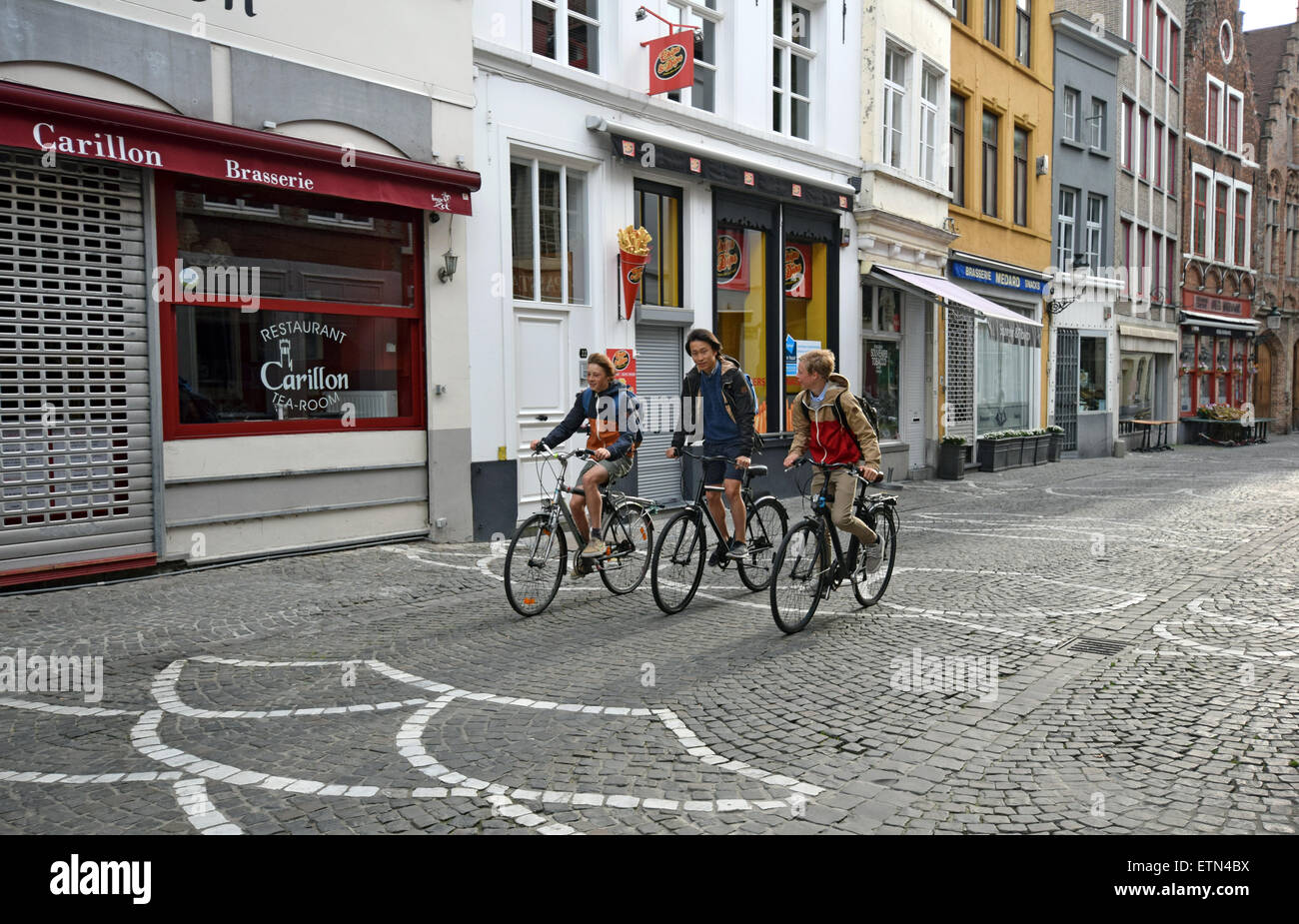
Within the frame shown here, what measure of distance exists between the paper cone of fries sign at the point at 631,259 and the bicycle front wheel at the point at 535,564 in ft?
19.7

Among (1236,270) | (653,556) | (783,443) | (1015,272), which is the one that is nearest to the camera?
(653,556)

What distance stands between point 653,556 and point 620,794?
11.1 feet

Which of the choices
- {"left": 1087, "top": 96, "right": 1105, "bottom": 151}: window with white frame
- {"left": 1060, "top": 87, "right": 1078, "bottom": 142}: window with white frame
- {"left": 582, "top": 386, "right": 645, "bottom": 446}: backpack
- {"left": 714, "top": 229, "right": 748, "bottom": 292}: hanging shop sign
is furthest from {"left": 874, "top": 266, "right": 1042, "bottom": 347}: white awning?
{"left": 582, "top": 386, "right": 645, "bottom": 446}: backpack

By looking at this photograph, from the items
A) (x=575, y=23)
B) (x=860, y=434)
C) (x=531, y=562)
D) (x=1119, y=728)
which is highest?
(x=575, y=23)

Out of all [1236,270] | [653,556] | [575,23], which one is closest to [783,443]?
[575,23]

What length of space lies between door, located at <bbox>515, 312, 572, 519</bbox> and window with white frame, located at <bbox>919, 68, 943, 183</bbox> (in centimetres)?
1076

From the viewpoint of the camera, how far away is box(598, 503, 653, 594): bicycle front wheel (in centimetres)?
750

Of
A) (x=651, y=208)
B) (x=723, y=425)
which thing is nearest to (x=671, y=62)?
(x=651, y=208)

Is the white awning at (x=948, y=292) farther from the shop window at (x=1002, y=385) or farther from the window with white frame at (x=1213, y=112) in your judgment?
the window with white frame at (x=1213, y=112)

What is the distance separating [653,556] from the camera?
23.6 feet

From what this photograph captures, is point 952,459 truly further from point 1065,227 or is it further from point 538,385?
point 1065,227

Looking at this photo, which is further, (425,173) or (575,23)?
(575,23)

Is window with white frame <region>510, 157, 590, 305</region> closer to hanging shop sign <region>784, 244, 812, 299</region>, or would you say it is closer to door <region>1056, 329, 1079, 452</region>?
hanging shop sign <region>784, 244, 812, 299</region>

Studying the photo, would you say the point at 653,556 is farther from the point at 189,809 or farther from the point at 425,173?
the point at 425,173
